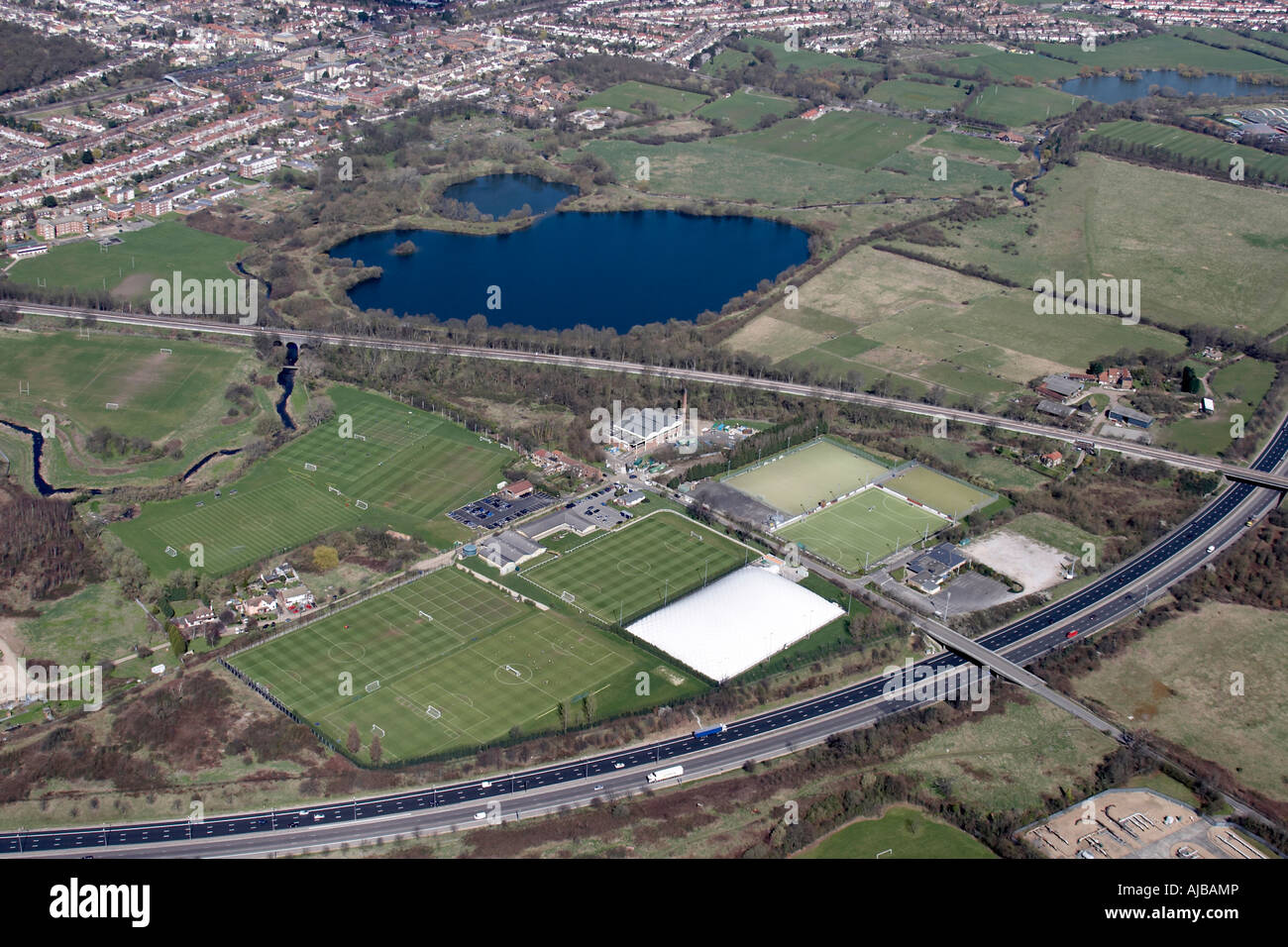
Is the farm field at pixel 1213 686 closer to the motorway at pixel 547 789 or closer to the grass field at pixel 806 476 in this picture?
the motorway at pixel 547 789

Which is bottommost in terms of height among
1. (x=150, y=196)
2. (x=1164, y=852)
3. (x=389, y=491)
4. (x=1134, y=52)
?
(x=1164, y=852)

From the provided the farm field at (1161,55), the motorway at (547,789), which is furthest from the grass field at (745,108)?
the motorway at (547,789)

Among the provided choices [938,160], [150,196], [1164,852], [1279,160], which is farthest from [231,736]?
[1279,160]

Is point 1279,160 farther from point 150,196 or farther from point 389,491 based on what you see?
point 150,196

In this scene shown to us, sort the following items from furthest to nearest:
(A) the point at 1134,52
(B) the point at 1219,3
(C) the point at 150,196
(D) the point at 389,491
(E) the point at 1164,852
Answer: (B) the point at 1219,3 < (A) the point at 1134,52 < (C) the point at 150,196 < (D) the point at 389,491 < (E) the point at 1164,852

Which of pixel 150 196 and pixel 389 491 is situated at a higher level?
pixel 150 196

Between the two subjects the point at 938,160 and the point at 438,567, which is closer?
the point at 438,567

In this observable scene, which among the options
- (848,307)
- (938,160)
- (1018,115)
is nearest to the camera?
(848,307)

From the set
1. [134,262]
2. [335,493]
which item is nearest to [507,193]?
[134,262]
